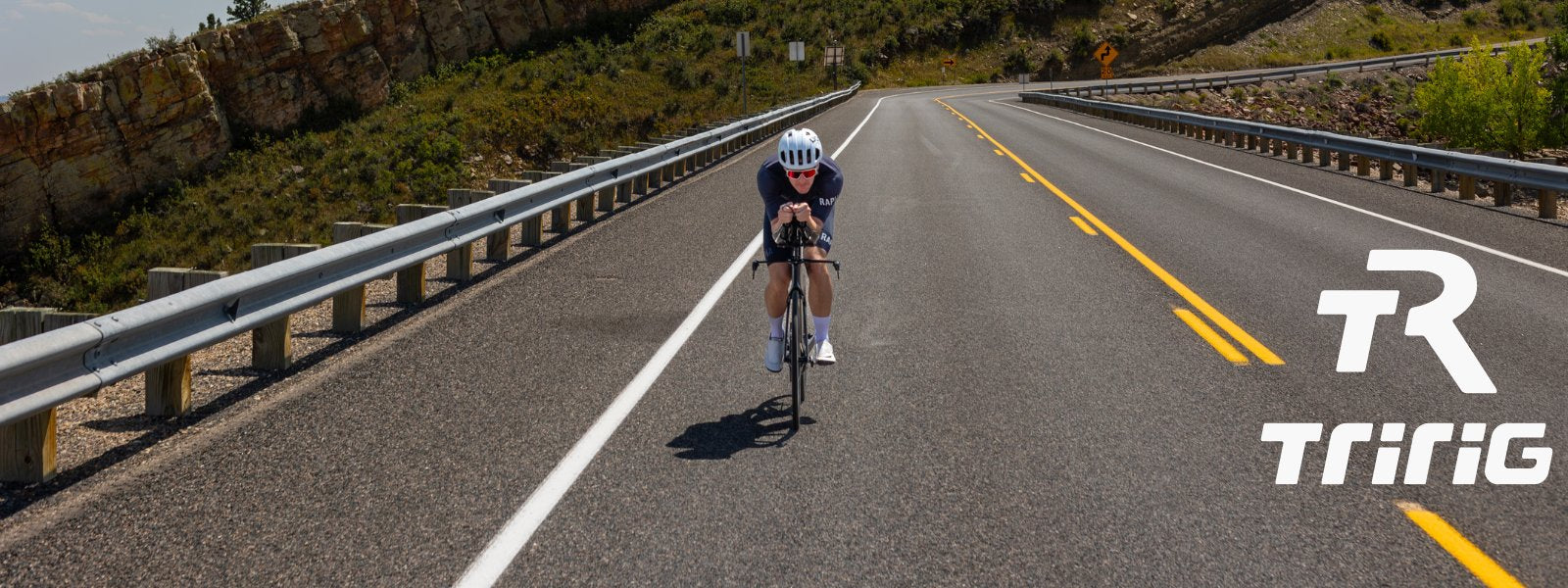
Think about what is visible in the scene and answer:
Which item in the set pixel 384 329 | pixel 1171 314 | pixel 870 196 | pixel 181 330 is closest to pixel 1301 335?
pixel 1171 314

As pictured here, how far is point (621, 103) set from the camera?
61.8 meters

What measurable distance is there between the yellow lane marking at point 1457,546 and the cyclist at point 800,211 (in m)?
2.88

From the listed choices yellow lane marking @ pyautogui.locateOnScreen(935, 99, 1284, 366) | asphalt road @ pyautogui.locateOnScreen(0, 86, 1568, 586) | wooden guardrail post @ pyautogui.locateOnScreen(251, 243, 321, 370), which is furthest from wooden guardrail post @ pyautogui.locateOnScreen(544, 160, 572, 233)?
yellow lane marking @ pyautogui.locateOnScreen(935, 99, 1284, 366)

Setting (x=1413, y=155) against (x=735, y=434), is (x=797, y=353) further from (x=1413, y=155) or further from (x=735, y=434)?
(x=1413, y=155)

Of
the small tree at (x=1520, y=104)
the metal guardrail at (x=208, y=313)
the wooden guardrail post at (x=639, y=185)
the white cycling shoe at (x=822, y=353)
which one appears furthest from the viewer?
Answer: the small tree at (x=1520, y=104)

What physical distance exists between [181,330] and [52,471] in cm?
89

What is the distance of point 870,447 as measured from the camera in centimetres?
529

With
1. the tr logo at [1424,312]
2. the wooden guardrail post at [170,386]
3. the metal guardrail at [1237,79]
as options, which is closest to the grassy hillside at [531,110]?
the metal guardrail at [1237,79]

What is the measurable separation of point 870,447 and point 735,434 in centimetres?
68

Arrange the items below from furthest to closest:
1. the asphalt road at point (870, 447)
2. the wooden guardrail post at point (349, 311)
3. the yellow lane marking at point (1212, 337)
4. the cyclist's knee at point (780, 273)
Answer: the wooden guardrail post at point (349, 311) → the yellow lane marking at point (1212, 337) → the cyclist's knee at point (780, 273) → the asphalt road at point (870, 447)

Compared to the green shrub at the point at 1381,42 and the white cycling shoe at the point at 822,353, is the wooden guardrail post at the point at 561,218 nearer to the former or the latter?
the white cycling shoe at the point at 822,353

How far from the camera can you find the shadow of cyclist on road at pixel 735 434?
17.2 feet

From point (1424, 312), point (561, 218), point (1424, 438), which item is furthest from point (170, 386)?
point (1424, 312)

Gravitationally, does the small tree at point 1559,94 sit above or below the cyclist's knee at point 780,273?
above
